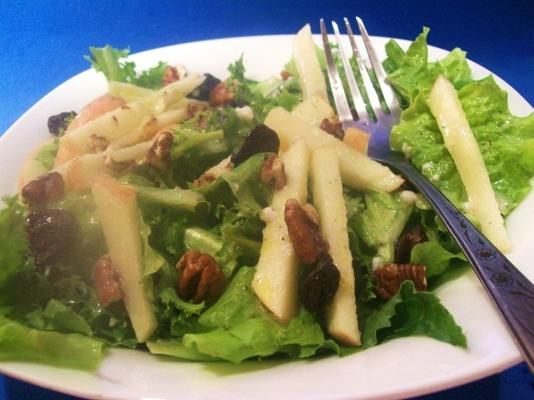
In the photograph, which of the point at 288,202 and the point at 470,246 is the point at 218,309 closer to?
the point at 288,202

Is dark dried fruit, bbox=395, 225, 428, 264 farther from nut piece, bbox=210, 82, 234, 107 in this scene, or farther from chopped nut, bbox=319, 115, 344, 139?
nut piece, bbox=210, 82, 234, 107

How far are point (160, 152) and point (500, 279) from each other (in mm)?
829

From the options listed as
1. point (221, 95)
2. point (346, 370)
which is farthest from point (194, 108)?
point (346, 370)

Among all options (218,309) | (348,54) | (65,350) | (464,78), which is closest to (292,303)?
(218,309)

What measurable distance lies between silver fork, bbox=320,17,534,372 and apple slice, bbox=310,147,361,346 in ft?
0.62

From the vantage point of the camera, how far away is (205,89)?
1797mm

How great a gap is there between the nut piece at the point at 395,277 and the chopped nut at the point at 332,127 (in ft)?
1.33

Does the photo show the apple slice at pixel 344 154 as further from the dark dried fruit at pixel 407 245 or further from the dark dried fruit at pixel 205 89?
the dark dried fruit at pixel 205 89

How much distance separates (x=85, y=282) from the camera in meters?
1.16

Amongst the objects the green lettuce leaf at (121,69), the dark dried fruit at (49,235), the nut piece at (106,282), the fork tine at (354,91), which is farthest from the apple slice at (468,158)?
the green lettuce leaf at (121,69)

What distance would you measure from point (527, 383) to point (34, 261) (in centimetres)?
108

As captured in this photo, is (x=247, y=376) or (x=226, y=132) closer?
(x=247, y=376)

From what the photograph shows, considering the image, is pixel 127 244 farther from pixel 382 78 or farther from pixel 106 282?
pixel 382 78

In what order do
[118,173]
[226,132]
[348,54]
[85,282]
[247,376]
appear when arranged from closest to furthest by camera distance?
[247,376] → [85,282] → [118,173] → [226,132] → [348,54]
